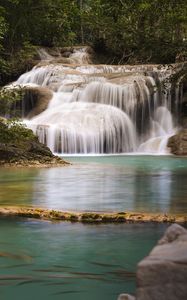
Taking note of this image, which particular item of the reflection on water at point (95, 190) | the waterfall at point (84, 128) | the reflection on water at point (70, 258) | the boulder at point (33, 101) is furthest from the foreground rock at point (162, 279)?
the boulder at point (33, 101)

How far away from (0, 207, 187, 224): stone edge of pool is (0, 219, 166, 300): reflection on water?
0.82 feet

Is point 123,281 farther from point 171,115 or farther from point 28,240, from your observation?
point 171,115

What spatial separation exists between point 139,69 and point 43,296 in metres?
30.4

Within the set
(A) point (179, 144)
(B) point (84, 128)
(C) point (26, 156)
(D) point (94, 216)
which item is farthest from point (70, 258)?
(B) point (84, 128)

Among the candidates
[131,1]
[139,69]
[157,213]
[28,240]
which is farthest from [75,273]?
[139,69]

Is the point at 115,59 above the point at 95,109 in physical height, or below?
above

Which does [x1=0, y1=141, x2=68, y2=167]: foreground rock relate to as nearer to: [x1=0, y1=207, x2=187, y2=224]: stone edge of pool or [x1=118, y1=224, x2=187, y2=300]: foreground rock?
[x1=0, y1=207, x2=187, y2=224]: stone edge of pool

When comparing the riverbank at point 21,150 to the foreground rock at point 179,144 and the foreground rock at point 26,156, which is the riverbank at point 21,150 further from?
the foreground rock at point 179,144

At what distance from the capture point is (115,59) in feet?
143

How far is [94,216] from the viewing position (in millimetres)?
6773

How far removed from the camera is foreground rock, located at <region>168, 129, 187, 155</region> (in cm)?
2443

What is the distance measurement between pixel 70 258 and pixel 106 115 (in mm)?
22872

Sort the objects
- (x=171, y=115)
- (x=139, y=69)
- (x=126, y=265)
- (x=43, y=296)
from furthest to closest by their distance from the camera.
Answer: (x=139, y=69), (x=171, y=115), (x=126, y=265), (x=43, y=296)

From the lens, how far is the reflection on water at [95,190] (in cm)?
779
